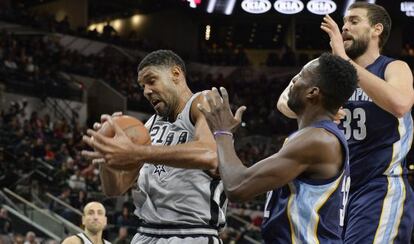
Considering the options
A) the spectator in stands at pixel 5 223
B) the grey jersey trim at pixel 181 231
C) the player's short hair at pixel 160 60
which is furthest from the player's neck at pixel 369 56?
the spectator in stands at pixel 5 223

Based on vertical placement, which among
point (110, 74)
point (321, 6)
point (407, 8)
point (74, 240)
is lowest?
point (110, 74)

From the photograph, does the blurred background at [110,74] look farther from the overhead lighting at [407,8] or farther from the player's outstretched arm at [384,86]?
the player's outstretched arm at [384,86]

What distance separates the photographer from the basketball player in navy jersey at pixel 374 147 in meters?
4.88

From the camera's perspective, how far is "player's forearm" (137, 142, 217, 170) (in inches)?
171

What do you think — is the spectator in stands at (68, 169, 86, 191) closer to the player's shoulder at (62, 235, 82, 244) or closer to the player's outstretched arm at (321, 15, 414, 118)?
the player's shoulder at (62, 235, 82, 244)

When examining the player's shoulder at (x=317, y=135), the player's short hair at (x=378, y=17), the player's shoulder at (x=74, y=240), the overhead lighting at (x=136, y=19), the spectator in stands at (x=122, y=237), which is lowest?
the spectator in stands at (x=122, y=237)

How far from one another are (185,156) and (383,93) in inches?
47.7

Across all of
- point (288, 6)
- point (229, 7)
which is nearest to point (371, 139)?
point (288, 6)

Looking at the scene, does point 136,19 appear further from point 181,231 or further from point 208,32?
point 181,231

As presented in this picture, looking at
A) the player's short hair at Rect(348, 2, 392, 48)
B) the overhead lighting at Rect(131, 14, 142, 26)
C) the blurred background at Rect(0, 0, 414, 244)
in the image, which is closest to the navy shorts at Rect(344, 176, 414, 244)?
the player's short hair at Rect(348, 2, 392, 48)

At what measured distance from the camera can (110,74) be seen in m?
26.9

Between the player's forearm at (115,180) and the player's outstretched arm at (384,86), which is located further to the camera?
the player's forearm at (115,180)

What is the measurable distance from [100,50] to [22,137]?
36.1 ft

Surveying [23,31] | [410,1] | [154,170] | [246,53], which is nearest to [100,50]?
[23,31]
